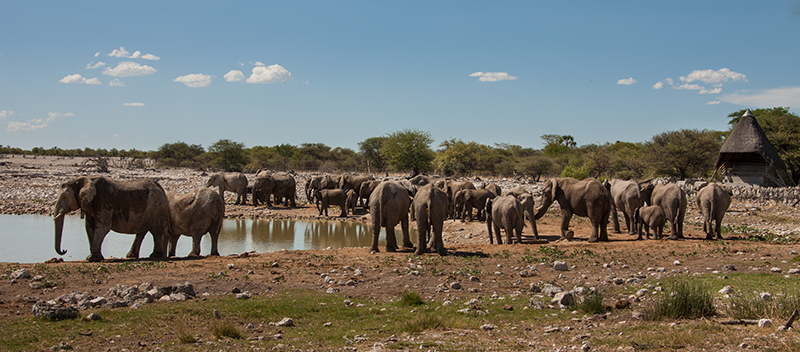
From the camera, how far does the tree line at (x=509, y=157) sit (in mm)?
40594

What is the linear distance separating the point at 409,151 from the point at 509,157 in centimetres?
2096

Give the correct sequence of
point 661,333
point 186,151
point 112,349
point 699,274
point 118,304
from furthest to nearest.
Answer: point 186,151 < point 699,274 < point 118,304 < point 661,333 < point 112,349

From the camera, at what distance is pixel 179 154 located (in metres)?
82.4

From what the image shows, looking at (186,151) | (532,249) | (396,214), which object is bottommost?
(532,249)

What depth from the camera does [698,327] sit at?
6.50 m

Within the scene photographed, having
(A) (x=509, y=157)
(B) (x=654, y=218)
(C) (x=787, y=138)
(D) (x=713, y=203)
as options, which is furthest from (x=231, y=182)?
(A) (x=509, y=157)

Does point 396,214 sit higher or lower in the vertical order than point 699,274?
higher

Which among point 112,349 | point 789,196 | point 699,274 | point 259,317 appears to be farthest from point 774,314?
point 789,196

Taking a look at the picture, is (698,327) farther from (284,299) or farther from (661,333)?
(284,299)

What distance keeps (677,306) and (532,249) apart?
26.0ft

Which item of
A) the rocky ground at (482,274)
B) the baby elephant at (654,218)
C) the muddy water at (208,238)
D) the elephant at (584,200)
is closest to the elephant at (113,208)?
the rocky ground at (482,274)

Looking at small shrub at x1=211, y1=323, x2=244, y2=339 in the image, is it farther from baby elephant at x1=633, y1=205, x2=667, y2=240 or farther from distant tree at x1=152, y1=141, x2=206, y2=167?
distant tree at x1=152, y1=141, x2=206, y2=167

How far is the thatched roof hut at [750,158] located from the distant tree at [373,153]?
1896 inches

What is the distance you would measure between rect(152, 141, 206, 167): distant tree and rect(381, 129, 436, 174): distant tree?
1438 inches
